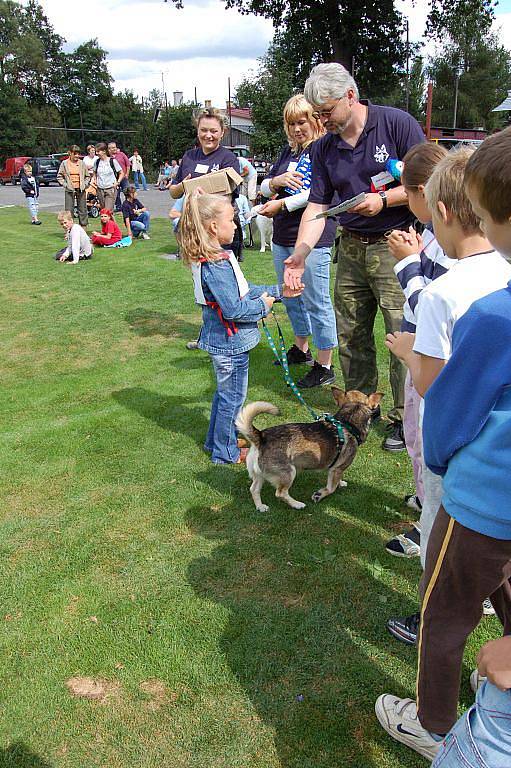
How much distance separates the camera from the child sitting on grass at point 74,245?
12.5 metres

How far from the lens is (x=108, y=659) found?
264 cm

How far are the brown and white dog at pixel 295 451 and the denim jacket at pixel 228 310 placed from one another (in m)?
0.60

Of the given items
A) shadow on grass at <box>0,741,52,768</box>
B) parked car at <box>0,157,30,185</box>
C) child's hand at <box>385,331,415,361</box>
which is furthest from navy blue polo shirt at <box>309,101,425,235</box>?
parked car at <box>0,157,30,185</box>

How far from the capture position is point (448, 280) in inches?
75.0

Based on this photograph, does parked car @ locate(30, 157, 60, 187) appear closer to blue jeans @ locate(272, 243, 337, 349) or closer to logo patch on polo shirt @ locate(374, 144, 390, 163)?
blue jeans @ locate(272, 243, 337, 349)

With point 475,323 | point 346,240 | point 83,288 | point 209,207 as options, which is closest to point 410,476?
point 346,240

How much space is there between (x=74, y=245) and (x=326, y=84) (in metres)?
10.0

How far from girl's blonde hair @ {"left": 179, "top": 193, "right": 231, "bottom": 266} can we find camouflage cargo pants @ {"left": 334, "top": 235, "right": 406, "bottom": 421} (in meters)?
1.08

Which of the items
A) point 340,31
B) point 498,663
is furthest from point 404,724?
point 340,31

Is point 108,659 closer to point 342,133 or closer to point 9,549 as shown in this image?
point 9,549

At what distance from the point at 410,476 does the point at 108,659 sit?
235 centimetres

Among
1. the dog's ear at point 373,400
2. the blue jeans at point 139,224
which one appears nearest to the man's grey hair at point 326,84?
the dog's ear at point 373,400

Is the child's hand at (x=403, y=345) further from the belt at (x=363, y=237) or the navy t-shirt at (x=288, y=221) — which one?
the navy t-shirt at (x=288, y=221)

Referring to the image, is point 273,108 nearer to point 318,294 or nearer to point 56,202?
point 56,202
